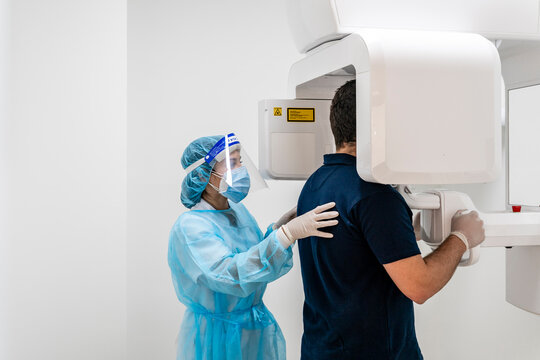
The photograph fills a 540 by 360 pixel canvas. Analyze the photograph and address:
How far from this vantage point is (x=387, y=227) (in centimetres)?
128

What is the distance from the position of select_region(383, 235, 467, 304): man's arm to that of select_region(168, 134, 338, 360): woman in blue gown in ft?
1.52

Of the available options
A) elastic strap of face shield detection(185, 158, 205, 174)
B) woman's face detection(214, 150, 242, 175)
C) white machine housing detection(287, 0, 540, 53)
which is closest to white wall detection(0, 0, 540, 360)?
white machine housing detection(287, 0, 540, 53)

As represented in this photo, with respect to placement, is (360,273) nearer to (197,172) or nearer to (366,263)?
(366,263)

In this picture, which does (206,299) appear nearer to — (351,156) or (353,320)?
(353,320)

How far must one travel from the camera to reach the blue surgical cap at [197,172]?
1922 millimetres

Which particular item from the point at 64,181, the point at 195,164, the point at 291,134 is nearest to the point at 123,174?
the point at 64,181

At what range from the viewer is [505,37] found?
4.69 feet

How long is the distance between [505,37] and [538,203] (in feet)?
1.86

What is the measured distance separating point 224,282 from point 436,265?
69 cm

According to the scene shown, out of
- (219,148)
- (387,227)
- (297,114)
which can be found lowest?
(387,227)

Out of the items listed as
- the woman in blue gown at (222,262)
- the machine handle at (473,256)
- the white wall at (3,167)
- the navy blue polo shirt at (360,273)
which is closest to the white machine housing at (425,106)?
the navy blue polo shirt at (360,273)

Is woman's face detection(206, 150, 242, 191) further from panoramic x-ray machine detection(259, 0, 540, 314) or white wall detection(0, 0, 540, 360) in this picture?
white wall detection(0, 0, 540, 360)

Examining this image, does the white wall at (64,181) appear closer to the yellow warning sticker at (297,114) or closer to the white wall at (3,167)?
the white wall at (3,167)

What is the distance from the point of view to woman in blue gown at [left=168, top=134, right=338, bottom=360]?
1715 millimetres
